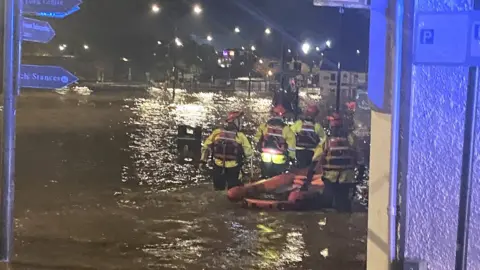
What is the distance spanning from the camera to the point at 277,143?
11.7 meters

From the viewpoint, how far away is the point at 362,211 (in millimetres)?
10180

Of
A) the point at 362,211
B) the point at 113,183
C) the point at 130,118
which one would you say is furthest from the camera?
the point at 130,118

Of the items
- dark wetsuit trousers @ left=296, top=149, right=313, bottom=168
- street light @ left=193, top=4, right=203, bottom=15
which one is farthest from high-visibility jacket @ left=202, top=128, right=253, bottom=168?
street light @ left=193, top=4, right=203, bottom=15

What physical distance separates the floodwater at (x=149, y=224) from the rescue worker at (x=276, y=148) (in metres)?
1.20

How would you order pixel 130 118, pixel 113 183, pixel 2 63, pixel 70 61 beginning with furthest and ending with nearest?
1. pixel 70 61
2. pixel 130 118
3. pixel 113 183
4. pixel 2 63

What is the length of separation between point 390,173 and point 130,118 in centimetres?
2401

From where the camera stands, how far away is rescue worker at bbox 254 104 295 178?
1156 cm

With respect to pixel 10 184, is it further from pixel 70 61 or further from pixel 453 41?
pixel 70 61

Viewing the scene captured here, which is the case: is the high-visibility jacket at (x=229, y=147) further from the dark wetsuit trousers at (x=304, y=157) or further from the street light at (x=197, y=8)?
the street light at (x=197, y=8)

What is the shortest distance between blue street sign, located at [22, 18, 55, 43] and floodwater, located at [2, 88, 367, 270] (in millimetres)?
3934

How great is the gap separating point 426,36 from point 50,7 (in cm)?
235

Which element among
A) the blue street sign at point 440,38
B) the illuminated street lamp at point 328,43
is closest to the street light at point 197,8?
the illuminated street lamp at point 328,43

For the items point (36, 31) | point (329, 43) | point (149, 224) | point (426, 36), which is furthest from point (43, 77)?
point (329, 43)

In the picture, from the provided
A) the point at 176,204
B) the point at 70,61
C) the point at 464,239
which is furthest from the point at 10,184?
the point at 70,61
